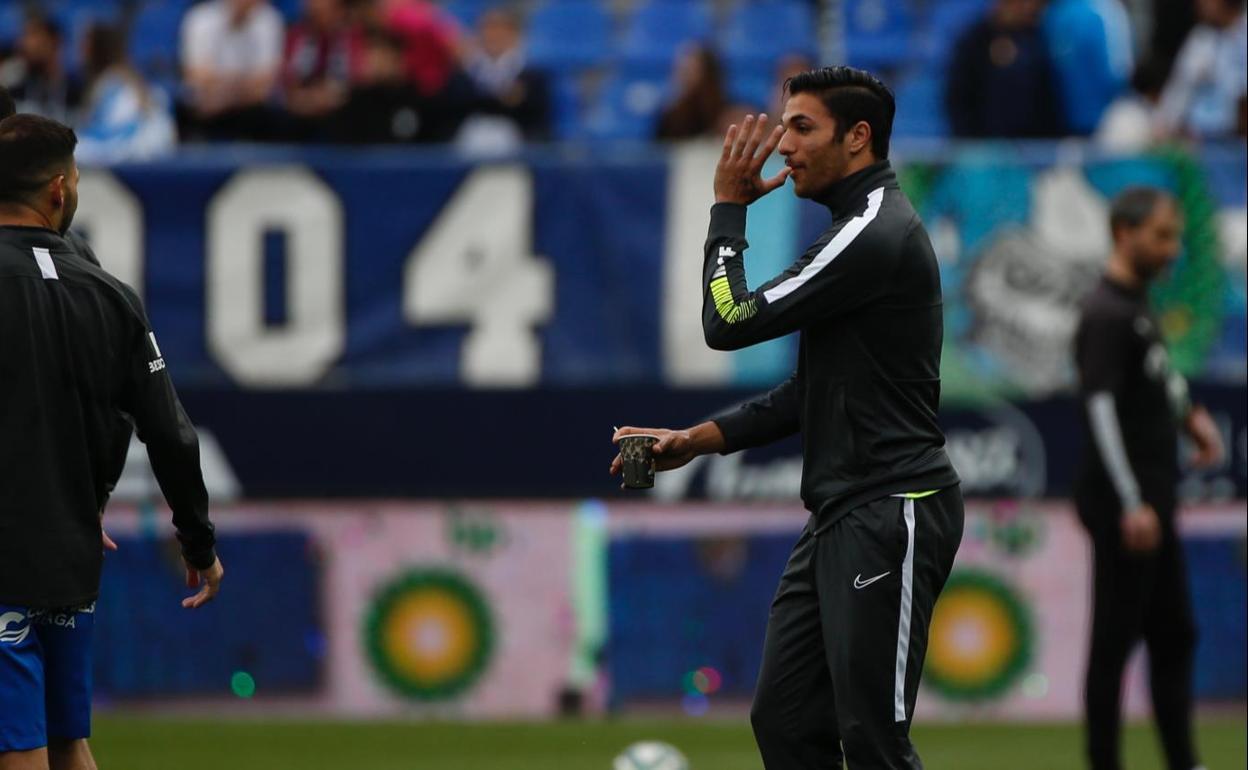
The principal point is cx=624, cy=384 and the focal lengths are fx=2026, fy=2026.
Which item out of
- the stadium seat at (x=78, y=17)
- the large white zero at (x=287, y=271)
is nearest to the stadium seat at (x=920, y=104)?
the large white zero at (x=287, y=271)

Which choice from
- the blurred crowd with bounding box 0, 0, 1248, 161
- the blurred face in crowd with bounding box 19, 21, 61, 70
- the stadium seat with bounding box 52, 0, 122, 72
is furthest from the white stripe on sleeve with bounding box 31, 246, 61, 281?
the stadium seat with bounding box 52, 0, 122, 72

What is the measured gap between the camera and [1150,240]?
316 inches

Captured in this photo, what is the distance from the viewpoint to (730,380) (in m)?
11.1

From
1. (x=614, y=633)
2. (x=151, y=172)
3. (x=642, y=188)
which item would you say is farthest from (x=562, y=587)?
(x=151, y=172)

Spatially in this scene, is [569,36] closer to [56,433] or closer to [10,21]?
[10,21]

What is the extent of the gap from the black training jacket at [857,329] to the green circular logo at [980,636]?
5.41 metres

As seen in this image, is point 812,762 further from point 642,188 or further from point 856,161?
point 642,188

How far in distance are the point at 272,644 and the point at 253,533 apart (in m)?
0.62

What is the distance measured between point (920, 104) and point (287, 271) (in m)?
5.46

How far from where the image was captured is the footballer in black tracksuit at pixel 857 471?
5527mm

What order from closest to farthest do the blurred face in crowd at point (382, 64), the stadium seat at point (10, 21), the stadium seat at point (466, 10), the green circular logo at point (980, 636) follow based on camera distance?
the green circular logo at point (980, 636) < the blurred face in crowd at point (382, 64) < the stadium seat at point (10, 21) < the stadium seat at point (466, 10)

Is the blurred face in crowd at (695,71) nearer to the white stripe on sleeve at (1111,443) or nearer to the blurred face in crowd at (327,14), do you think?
the blurred face in crowd at (327,14)

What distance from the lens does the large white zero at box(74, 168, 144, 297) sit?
1137 cm

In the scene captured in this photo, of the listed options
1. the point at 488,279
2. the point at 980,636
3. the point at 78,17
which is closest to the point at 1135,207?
the point at 980,636
